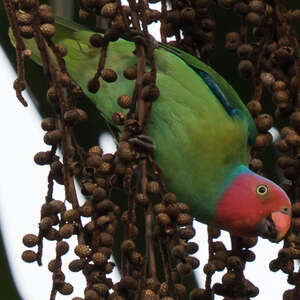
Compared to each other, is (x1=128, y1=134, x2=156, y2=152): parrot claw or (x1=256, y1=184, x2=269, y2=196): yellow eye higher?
(x1=128, y1=134, x2=156, y2=152): parrot claw

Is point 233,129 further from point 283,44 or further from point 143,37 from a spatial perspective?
point 143,37

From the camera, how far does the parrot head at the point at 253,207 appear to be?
1960 mm

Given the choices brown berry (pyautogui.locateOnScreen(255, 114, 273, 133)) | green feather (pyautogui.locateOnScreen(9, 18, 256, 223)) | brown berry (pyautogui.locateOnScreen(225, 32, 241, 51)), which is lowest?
green feather (pyautogui.locateOnScreen(9, 18, 256, 223))

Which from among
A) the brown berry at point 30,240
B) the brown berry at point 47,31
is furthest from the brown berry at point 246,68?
the brown berry at point 30,240

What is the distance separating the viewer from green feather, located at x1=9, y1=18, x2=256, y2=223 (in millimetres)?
2043

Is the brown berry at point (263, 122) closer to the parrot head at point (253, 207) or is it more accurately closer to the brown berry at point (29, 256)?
the parrot head at point (253, 207)

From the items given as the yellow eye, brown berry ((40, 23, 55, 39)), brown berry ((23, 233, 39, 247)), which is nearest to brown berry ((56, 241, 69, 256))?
brown berry ((23, 233, 39, 247))

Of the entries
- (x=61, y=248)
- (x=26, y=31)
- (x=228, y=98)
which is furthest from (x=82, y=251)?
(x=228, y=98)

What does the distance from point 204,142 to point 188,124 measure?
6cm

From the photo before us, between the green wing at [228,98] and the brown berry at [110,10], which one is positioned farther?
the green wing at [228,98]

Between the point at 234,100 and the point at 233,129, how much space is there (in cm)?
9

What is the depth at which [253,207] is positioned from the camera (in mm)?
2057

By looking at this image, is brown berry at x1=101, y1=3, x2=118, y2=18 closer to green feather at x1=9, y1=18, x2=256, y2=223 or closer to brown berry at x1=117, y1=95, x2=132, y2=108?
brown berry at x1=117, y1=95, x2=132, y2=108

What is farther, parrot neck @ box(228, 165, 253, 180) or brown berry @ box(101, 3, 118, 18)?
parrot neck @ box(228, 165, 253, 180)
